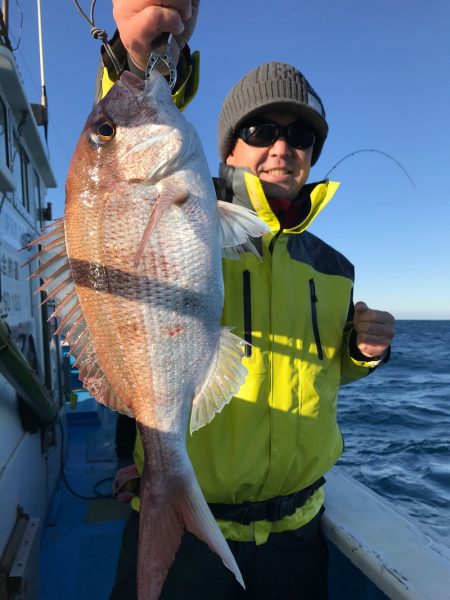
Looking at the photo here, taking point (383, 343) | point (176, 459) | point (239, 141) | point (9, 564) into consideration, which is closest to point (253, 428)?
point (176, 459)

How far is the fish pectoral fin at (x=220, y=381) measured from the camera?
1416 mm

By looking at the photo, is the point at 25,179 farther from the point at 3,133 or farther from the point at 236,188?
the point at 236,188

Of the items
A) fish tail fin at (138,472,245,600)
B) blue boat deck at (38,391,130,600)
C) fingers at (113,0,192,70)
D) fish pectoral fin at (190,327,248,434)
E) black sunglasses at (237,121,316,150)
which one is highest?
fingers at (113,0,192,70)

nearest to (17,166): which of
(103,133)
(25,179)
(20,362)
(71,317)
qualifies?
(25,179)

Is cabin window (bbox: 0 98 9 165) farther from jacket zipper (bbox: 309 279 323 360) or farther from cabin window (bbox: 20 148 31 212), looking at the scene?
jacket zipper (bbox: 309 279 323 360)

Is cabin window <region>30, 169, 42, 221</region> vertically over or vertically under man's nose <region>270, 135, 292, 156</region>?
over

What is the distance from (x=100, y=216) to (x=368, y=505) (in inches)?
83.7

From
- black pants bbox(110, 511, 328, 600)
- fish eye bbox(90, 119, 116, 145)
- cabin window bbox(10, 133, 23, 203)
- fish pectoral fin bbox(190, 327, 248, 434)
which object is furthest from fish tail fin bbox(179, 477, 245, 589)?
cabin window bbox(10, 133, 23, 203)

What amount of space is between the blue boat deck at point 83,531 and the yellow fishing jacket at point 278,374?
5.73 ft

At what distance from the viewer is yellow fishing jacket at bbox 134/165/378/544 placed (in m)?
1.78

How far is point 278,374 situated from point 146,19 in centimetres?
132

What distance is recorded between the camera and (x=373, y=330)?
1845 mm

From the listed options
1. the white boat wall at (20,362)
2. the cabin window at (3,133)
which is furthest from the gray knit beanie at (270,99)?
the cabin window at (3,133)

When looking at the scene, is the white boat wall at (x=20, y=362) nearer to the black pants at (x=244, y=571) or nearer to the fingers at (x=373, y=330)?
the black pants at (x=244, y=571)
